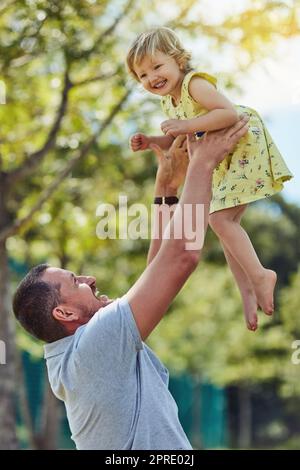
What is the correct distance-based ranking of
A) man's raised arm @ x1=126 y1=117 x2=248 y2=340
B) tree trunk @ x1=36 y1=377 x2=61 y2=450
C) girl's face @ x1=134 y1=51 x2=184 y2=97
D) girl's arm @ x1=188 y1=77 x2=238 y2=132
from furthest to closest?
tree trunk @ x1=36 y1=377 x2=61 y2=450, girl's face @ x1=134 y1=51 x2=184 y2=97, girl's arm @ x1=188 y1=77 x2=238 y2=132, man's raised arm @ x1=126 y1=117 x2=248 y2=340

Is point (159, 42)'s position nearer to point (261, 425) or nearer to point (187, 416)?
point (187, 416)

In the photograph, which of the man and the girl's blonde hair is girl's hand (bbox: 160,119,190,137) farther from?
the girl's blonde hair

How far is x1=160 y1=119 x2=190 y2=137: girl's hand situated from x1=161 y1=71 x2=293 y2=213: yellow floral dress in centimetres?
13

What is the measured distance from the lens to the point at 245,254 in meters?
2.59

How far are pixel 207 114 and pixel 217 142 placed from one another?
10cm

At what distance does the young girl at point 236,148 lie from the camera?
2.41 meters

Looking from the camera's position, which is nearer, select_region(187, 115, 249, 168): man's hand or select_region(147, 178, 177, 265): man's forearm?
select_region(187, 115, 249, 168): man's hand

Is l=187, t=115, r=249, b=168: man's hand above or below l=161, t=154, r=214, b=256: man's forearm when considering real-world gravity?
above

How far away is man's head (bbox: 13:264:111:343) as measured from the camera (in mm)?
2305

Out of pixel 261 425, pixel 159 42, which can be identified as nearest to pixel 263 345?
pixel 261 425

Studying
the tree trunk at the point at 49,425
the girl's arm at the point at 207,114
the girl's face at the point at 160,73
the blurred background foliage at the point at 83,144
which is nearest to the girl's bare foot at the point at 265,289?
the girl's arm at the point at 207,114

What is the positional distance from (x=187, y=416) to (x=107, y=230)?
8.84 metres

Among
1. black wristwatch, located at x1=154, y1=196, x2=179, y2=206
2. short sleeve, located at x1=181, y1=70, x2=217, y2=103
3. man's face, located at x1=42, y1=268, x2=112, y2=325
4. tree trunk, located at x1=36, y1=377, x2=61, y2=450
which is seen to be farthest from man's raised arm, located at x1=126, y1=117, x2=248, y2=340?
tree trunk, located at x1=36, y1=377, x2=61, y2=450

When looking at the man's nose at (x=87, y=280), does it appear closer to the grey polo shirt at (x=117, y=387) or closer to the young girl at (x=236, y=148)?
the grey polo shirt at (x=117, y=387)
